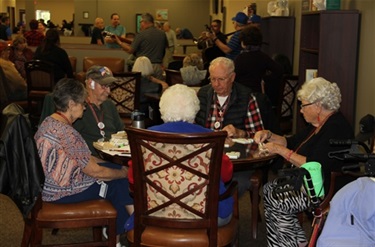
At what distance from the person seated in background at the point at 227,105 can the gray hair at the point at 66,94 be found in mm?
1063

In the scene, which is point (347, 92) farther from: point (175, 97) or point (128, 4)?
point (128, 4)

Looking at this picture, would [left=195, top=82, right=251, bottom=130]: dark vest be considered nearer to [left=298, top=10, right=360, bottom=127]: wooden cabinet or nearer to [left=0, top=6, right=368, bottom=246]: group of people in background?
[left=0, top=6, right=368, bottom=246]: group of people in background

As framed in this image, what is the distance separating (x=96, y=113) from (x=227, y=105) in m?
0.86

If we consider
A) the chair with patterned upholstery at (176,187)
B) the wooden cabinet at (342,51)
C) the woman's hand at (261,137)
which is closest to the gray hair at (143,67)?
the wooden cabinet at (342,51)

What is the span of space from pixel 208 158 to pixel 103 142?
115 cm

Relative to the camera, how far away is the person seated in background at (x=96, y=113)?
13.1 ft

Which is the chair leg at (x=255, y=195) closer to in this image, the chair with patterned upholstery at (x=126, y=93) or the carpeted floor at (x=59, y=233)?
the carpeted floor at (x=59, y=233)

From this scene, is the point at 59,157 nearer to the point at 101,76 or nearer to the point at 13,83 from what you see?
the point at 101,76

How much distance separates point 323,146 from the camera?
335 centimetres

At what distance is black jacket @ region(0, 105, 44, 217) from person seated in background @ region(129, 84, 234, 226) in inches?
18.5

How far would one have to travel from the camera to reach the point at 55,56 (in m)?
7.61

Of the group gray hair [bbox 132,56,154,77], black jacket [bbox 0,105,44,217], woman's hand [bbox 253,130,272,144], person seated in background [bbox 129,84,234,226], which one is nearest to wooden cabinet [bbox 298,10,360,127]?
woman's hand [bbox 253,130,272,144]

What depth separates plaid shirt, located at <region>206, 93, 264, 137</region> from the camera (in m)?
4.19

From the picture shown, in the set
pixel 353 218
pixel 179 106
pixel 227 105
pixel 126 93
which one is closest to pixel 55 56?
pixel 126 93
